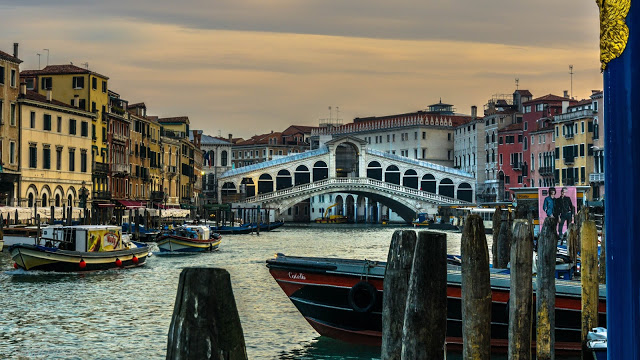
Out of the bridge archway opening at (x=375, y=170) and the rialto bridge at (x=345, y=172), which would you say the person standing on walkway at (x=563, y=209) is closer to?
the rialto bridge at (x=345, y=172)

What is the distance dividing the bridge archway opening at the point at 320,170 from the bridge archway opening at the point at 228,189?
6204 millimetres

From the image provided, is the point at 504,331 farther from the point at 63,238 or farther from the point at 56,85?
the point at 56,85

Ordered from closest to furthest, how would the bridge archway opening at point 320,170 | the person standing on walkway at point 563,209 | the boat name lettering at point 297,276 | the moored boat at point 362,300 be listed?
the moored boat at point 362,300 < the boat name lettering at point 297,276 < the person standing on walkway at point 563,209 < the bridge archway opening at point 320,170

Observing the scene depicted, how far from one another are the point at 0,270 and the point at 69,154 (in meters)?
15.9

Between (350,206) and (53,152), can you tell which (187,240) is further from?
(350,206)

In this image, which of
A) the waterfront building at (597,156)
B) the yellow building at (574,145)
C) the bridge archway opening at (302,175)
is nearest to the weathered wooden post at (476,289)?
the waterfront building at (597,156)

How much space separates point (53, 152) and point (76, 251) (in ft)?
49.4

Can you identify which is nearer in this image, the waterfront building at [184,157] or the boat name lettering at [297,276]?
the boat name lettering at [297,276]

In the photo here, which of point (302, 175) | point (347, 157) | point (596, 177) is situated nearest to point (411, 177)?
point (347, 157)

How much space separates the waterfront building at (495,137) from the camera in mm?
59906

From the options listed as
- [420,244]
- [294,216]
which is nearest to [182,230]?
[420,244]

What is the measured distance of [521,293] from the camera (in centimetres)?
707

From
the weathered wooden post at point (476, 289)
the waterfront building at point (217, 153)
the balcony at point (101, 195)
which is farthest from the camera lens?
the waterfront building at point (217, 153)

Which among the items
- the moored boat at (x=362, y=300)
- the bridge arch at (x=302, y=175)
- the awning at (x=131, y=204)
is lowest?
the moored boat at (x=362, y=300)
